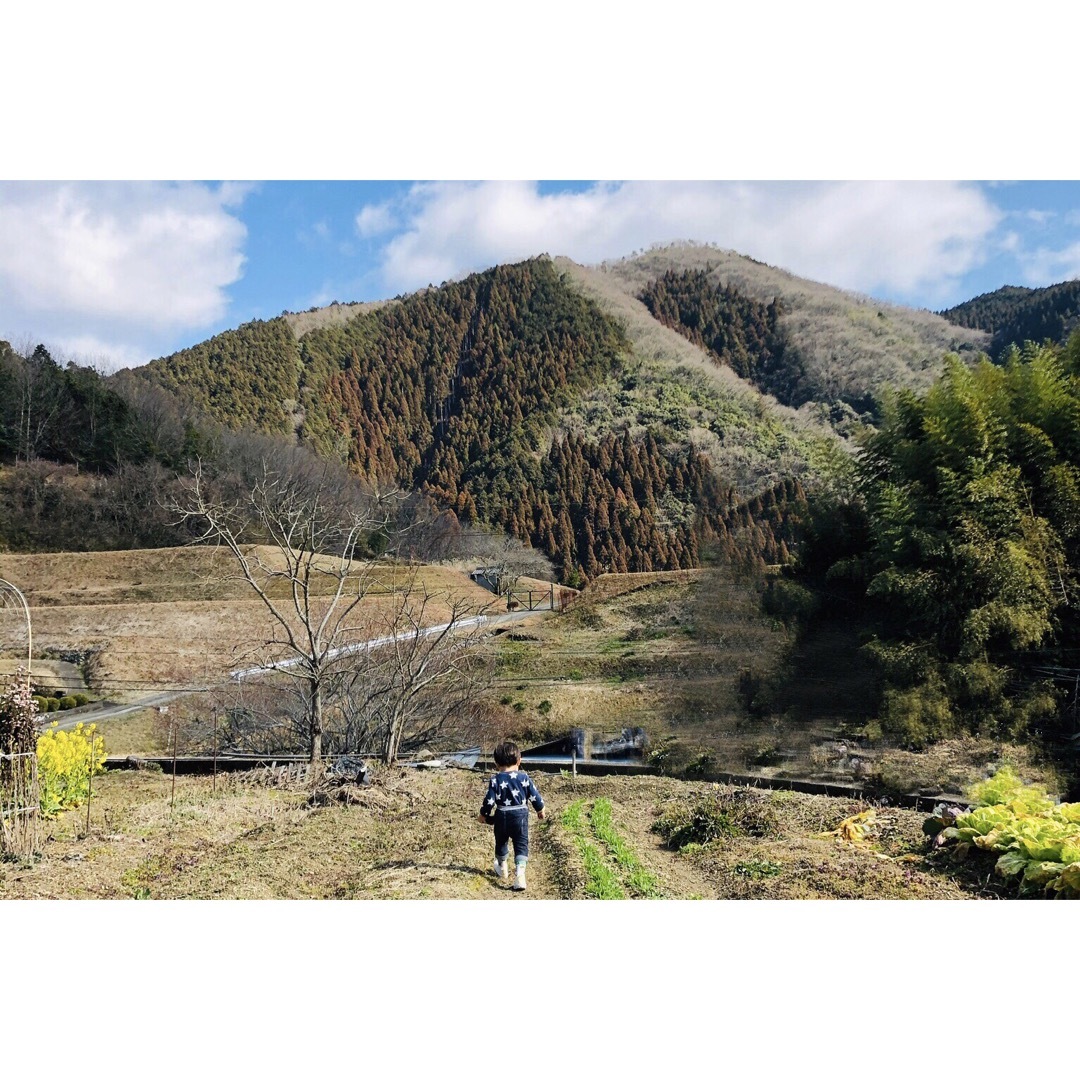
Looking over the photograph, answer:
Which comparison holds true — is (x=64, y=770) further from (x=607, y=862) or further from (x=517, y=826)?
(x=607, y=862)

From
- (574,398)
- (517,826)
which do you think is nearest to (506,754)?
(517,826)

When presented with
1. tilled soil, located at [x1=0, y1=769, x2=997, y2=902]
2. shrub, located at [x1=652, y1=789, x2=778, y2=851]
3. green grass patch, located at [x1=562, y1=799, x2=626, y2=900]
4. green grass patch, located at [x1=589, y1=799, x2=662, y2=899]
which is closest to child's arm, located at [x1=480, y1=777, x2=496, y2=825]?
tilled soil, located at [x1=0, y1=769, x2=997, y2=902]

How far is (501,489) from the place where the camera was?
33.1 m

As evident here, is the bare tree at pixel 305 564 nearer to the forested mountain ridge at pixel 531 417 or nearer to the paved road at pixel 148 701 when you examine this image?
the paved road at pixel 148 701

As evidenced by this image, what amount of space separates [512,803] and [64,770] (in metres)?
3.97

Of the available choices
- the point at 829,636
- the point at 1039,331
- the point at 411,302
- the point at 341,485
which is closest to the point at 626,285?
the point at 411,302

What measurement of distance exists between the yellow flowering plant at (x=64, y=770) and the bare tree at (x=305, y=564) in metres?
1.60

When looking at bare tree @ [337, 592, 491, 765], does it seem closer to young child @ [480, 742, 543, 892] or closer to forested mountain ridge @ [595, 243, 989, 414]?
young child @ [480, 742, 543, 892]

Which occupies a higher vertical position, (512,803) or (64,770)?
(512,803)

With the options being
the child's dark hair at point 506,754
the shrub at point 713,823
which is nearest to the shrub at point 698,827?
the shrub at point 713,823

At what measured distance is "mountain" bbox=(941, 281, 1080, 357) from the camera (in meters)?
15.4

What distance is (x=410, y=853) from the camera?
5.11m

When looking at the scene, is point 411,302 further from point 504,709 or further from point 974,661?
point 974,661

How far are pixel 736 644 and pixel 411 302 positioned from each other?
157ft
